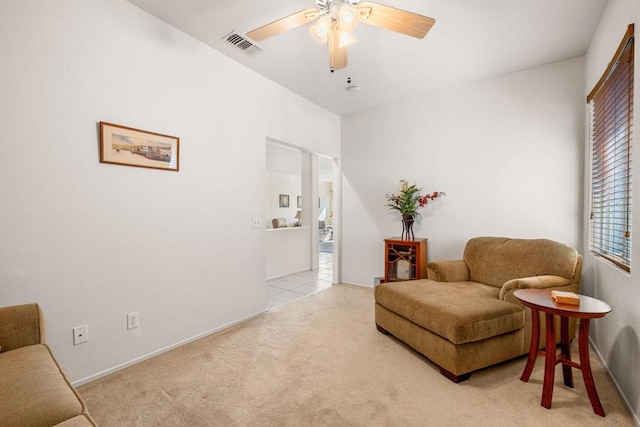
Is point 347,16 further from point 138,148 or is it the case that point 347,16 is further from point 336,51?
point 138,148

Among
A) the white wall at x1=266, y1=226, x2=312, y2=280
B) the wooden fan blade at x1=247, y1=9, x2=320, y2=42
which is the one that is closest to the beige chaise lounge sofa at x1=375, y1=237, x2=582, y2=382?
the wooden fan blade at x1=247, y1=9, x2=320, y2=42

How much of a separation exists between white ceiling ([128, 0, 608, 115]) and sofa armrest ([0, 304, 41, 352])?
7.06 feet

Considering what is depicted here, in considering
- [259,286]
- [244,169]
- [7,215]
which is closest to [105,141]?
[7,215]

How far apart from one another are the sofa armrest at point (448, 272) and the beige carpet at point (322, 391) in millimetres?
844

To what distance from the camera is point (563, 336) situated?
193 cm

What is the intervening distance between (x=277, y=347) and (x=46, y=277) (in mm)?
1668

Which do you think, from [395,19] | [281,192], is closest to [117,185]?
[395,19]

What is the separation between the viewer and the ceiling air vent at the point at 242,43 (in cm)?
257

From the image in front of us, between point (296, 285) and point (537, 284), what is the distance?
3200mm

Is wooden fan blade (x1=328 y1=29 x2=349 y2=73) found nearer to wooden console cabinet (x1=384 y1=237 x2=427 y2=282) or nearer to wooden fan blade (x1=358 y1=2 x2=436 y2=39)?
wooden fan blade (x1=358 y1=2 x2=436 y2=39)

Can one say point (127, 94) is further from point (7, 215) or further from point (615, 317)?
point (615, 317)

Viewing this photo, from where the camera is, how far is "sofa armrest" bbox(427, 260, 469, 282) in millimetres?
2988

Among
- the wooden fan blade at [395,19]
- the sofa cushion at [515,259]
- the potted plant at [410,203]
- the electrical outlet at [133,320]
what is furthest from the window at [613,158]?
the electrical outlet at [133,320]

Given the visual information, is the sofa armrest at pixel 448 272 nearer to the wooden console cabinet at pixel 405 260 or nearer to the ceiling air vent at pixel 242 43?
the wooden console cabinet at pixel 405 260
